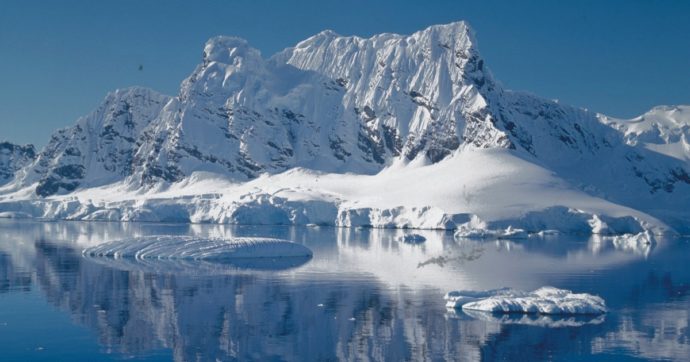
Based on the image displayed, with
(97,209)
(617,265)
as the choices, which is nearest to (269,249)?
(617,265)

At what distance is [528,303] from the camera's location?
41562 millimetres

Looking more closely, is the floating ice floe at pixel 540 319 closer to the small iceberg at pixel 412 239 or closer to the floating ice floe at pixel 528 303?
the floating ice floe at pixel 528 303

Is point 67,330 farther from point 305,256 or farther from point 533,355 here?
point 305,256

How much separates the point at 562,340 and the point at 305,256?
39897 millimetres

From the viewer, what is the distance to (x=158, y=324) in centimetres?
3744

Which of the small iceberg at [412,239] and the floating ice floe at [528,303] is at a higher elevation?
the small iceberg at [412,239]

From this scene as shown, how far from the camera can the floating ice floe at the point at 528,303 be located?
41.2 m

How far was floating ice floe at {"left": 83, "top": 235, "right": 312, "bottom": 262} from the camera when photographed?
68.7 metres

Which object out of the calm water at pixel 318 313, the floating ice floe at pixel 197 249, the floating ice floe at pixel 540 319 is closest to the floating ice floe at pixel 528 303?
the floating ice floe at pixel 540 319

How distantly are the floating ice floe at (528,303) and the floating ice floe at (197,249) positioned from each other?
29.2 metres

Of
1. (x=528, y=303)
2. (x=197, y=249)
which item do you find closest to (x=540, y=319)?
(x=528, y=303)

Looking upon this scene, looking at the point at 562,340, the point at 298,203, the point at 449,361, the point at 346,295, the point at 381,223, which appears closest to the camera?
the point at 449,361

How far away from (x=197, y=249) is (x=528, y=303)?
3579 centimetres

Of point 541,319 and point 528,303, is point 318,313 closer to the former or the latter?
point 528,303
